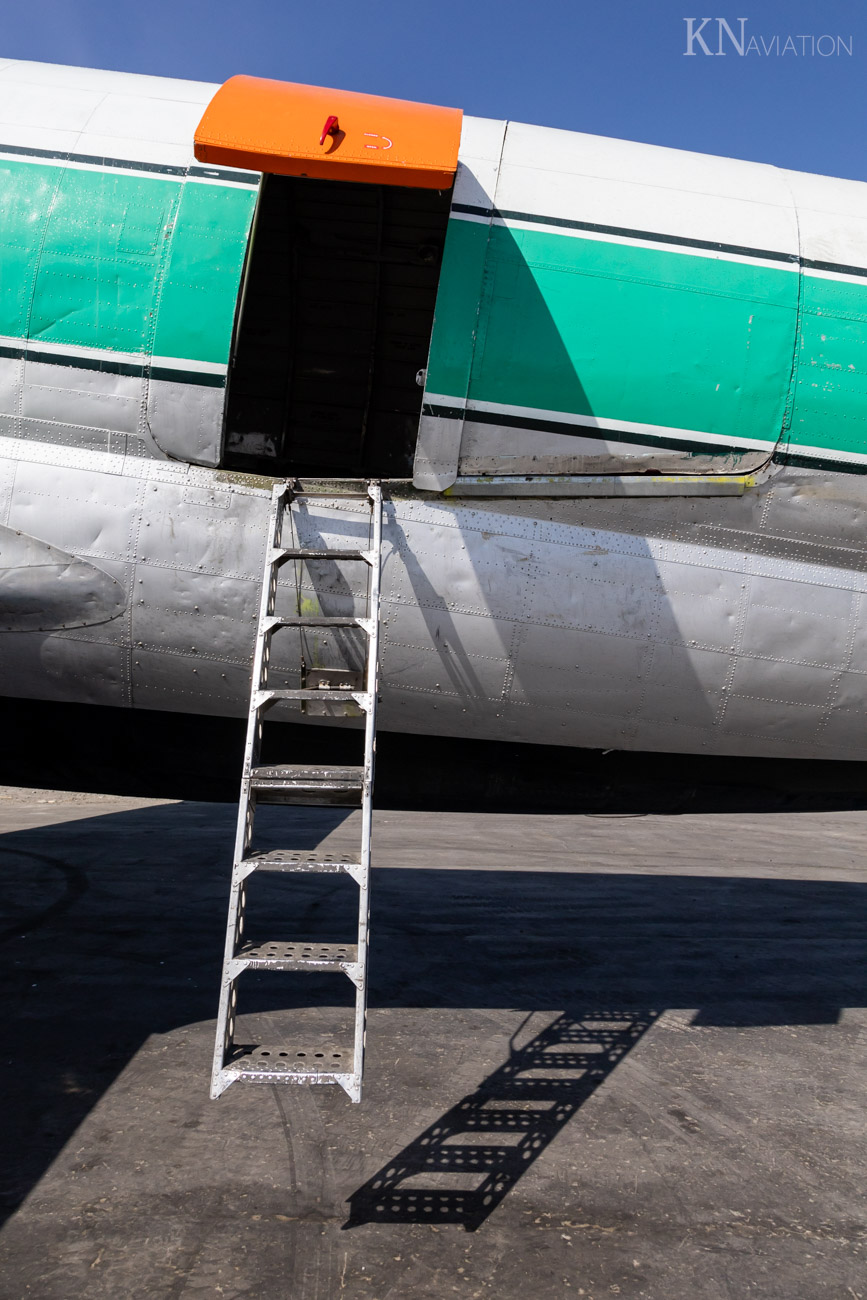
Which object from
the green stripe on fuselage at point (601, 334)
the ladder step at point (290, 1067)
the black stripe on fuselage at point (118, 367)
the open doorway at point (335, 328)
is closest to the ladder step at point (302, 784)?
the ladder step at point (290, 1067)

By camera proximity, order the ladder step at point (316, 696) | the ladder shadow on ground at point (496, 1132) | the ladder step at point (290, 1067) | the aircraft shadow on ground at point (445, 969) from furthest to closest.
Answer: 1. the aircraft shadow on ground at point (445, 969)
2. the ladder shadow on ground at point (496, 1132)
3. the ladder step at point (316, 696)
4. the ladder step at point (290, 1067)

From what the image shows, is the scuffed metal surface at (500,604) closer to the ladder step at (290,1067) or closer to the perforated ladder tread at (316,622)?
the perforated ladder tread at (316,622)

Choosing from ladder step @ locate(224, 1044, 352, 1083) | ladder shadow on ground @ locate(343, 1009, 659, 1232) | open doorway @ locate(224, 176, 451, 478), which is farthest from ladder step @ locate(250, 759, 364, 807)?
open doorway @ locate(224, 176, 451, 478)

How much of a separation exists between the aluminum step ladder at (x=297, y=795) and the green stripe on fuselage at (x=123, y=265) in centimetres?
113

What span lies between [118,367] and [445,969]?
6.87 m

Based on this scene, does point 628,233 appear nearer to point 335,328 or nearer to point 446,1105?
point 335,328

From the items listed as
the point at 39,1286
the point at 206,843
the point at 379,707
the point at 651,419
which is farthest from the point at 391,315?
the point at 206,843

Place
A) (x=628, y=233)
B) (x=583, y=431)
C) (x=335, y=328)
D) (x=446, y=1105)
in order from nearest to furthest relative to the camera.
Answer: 1. (x=583, y=431)
2. (x=628, y=233)
3. (x=446, y=1105)
4. (x=335, y=328)

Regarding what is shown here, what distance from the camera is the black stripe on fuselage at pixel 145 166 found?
5.35 meters

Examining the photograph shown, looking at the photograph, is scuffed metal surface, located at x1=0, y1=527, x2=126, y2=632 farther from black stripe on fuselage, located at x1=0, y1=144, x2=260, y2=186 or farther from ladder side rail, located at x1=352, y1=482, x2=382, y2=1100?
black stripe on fuselage, located at x1=0, y1=144, x2=260, y2=186

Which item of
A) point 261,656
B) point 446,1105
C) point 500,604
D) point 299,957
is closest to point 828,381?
point 500,604

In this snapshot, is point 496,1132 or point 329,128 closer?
point 329,128

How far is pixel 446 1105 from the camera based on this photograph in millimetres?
6582

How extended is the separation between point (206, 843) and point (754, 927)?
908cm
